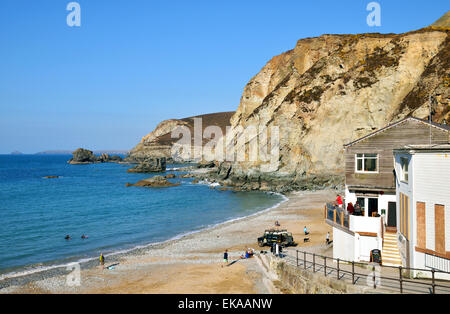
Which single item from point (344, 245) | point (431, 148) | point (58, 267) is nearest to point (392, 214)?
point (344, 245)

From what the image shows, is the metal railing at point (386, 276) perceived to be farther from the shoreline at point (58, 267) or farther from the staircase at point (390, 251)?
the shoreline at point (58, 267)

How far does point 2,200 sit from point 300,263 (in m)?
67.5

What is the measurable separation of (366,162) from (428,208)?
773cm

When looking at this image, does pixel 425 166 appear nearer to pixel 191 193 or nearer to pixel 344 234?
pixel 344 234

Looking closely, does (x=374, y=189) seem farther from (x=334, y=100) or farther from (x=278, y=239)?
(x=334, y=100)

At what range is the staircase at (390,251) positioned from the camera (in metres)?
16.4

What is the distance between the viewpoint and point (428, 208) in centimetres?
1314

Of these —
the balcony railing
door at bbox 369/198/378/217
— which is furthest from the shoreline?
door at bbox 369/198/378/217

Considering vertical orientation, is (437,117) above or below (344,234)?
above

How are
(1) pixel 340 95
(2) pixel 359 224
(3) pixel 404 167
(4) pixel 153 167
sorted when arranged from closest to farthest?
(3) pixel 404 167 → (2) pixel 359 224 → (1) pixel 340 95 → (4) pixel 153 167

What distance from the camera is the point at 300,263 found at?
18484 mm

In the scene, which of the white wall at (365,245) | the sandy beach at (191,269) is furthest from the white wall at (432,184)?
the sandy beach at (191,269)

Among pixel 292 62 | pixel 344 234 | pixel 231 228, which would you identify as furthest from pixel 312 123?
pixel 344 234

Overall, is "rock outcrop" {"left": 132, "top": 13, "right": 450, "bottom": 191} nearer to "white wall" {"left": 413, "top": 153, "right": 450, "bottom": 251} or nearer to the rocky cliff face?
the rocky cliff face
